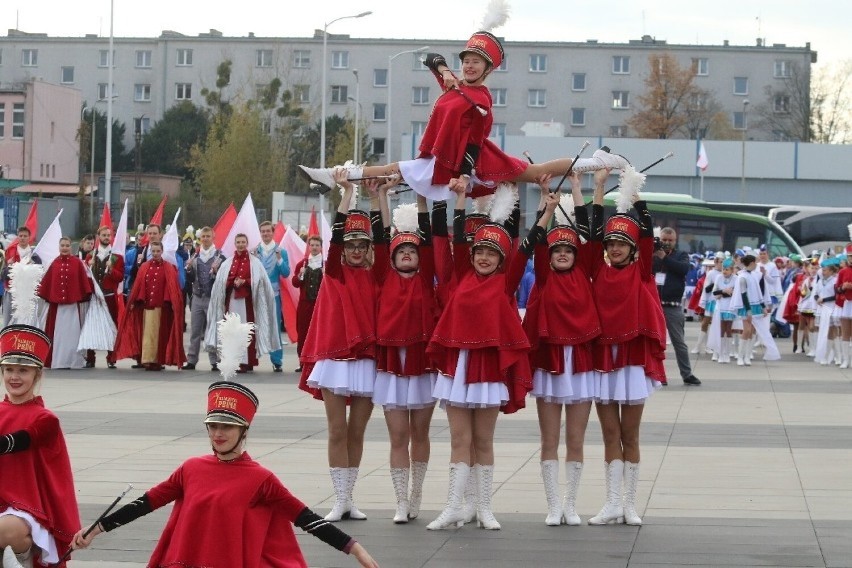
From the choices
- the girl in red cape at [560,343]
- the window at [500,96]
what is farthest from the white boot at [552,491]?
the window at [500,96]

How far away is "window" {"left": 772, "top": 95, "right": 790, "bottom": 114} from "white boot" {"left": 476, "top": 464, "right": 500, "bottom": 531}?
94161 millimetres

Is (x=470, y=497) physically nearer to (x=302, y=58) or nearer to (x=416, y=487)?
(x=416, y=487)

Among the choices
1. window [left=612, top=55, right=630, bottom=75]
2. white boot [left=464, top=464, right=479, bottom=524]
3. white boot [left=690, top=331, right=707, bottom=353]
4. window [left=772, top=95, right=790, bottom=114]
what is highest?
window [left=612, top=55, right=630, bottom=75]

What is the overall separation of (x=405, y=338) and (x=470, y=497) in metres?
1.05

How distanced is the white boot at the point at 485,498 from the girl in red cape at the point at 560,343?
0.35 m

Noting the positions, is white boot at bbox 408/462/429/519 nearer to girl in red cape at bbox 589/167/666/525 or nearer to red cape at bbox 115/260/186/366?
girl in red cape at bbox 589/167/666/525

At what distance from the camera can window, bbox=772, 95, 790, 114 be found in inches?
3937

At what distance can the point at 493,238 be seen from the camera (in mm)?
8883

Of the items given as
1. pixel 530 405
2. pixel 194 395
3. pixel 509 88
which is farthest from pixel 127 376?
pixel 509 88

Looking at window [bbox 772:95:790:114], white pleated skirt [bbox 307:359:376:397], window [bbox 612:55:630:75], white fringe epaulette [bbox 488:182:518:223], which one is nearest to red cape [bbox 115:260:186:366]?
white pleated skirt [bbox 307:359:376:397]

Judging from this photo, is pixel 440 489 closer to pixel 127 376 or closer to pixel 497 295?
pixel 497 295

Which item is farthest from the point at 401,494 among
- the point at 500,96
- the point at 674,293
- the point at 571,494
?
the point at 500,96

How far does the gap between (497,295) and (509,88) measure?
93.0m

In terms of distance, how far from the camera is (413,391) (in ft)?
30.3
